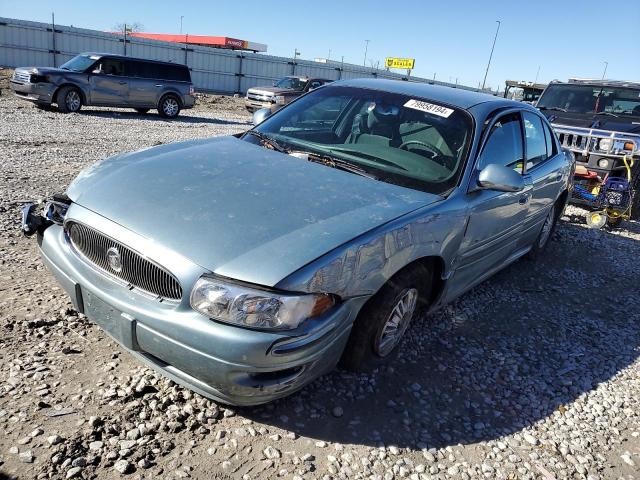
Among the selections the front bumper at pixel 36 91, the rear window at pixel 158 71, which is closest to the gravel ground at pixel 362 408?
the front bumper at pixel 36 91

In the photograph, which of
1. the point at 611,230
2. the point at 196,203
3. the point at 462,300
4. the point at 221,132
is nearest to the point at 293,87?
the point at 221,132

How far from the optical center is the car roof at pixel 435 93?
3.67m

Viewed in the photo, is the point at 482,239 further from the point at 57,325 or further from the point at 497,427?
the point at 57,325

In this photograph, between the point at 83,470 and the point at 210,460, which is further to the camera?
the point at 210,460

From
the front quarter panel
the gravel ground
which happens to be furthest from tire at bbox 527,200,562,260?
the front quarter panel

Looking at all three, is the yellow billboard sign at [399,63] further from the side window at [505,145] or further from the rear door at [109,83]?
the side window at [505,145]

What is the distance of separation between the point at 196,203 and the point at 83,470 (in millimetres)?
1307

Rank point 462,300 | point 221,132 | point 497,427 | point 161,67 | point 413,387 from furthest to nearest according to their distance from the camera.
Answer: point 161,67
point 221,132
point 462,300
point 413,387
point 497,427

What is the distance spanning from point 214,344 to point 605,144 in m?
7.47

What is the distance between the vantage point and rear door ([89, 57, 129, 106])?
14195 millimetres

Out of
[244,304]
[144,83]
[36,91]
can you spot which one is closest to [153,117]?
[144,83]

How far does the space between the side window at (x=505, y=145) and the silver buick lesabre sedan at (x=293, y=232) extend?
2cm

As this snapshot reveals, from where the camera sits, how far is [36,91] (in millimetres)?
13109

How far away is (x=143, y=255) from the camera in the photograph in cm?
227
